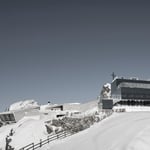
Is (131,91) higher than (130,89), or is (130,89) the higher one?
(130,89)

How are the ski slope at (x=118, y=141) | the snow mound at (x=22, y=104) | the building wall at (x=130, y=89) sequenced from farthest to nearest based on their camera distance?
the snow mound at (x=22, y=104), the building wall at (x=130, y=89), the ski slope at (x=118, y=141)

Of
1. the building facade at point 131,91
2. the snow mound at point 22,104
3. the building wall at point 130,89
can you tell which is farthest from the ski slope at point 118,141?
the snow mound at point 22,104

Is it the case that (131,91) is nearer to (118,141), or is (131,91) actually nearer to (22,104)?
(22,104)

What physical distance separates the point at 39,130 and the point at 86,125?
11.9 meters

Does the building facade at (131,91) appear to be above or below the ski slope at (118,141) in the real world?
above

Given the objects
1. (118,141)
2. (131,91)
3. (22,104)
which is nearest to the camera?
(118,141)

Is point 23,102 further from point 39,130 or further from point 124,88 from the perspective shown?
point 39,130

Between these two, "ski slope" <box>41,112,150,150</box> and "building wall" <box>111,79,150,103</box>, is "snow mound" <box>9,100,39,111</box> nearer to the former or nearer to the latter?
"building wall" <box>111,79,150,103</box>

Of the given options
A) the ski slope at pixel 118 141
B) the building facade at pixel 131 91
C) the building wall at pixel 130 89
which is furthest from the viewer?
the building wall at pixel 130 89

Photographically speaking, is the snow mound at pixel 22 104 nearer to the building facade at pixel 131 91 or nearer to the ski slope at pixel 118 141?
the building facade at pixel 131 91

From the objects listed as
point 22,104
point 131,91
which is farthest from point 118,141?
point 22,104

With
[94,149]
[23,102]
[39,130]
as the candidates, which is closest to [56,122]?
[39,130]

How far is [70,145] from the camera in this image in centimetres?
3034

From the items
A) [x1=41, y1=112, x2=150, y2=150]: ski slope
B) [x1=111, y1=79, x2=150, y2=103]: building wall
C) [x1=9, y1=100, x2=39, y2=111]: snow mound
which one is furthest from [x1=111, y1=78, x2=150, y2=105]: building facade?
[x1=41, y1=112, x2=150, y2=150]: ski slope
